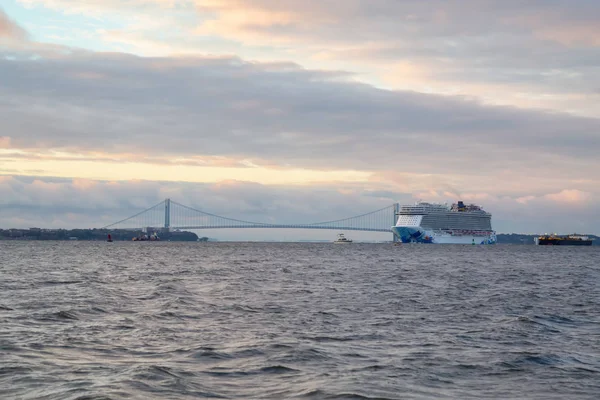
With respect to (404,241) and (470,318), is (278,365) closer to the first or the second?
(470,318)

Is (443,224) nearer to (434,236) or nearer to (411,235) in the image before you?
(434,236)

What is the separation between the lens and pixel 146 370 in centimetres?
1342

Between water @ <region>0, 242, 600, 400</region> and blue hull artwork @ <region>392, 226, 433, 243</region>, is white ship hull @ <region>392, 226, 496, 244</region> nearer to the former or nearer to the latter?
blue hull artwork @ <region>392, 226, 433, 243</region>

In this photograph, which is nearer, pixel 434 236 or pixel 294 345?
pixel 294 345

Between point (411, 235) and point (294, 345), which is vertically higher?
point (411, 235)

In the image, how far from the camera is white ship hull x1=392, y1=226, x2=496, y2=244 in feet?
560

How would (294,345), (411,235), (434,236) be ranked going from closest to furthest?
(294,345)
(434,236)
(411,235)

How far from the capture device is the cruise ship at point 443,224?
171 metres

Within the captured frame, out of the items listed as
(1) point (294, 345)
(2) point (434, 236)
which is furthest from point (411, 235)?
(1) point (294, 345)

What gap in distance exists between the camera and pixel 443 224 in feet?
566

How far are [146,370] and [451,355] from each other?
21.9 ft

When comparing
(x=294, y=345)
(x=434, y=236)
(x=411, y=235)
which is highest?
(x=411, y=235)

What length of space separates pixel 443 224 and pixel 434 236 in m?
3.74

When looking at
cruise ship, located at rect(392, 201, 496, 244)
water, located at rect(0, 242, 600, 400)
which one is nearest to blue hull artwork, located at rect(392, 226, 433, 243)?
cruise ship, located at rect(392, 201, 496, 244)
